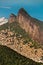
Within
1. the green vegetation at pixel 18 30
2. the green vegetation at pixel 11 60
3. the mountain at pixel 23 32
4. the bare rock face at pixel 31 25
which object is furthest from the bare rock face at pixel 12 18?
the green vegetation at pixel 11 60

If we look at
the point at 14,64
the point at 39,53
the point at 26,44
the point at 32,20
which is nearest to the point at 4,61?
the point at 14,64

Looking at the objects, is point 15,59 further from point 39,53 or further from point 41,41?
point 41,41

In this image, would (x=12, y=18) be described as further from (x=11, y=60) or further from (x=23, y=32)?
(x=11, y=60)

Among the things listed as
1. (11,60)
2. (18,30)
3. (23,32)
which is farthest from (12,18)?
(11,60)

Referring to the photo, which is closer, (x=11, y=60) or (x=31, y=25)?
(x=11, y=60)

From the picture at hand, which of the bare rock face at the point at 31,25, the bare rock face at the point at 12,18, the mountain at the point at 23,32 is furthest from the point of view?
the bare rock face at the point at 12,18

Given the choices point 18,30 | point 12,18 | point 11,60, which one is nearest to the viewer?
point 11,60

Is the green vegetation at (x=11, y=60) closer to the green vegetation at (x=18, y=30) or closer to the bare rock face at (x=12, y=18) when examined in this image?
the green vegetation at (x=18, y=30)

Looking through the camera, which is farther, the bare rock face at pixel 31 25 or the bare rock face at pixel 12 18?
the bare rock face at pixel 12 18
